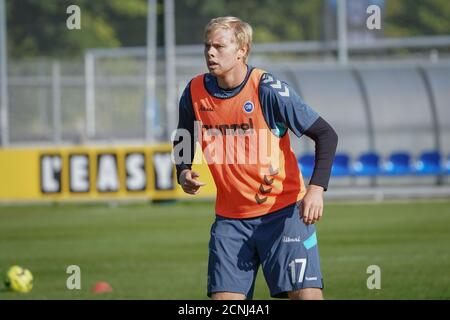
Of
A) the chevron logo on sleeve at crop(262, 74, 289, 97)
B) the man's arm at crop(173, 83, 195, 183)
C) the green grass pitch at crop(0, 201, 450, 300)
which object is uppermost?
the chevron logo on sleeve at crop(262, 74, 289, 97)

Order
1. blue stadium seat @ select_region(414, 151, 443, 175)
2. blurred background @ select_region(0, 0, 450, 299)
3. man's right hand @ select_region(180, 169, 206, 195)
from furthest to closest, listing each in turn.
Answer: blue stadium seat @ select_region(414, 151, 443, 175) → blurred background @ select_region(0, 0, 450, 299) → man's right hand @ select_region(180, 169, 206, 195)

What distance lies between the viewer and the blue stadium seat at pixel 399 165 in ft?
94.0

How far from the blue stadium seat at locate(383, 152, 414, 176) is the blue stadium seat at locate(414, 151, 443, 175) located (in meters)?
0.20

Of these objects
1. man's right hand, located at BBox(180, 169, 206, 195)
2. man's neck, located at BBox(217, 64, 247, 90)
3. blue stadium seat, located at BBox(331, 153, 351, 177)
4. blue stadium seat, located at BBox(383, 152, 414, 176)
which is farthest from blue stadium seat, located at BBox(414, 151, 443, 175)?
man's neck, located at BBox(217, 64, 247, 90)

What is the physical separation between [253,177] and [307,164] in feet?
66.8

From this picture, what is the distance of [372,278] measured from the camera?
43.4ft

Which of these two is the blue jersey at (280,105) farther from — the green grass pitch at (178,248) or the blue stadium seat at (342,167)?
the blue stadium seat at (342,167)

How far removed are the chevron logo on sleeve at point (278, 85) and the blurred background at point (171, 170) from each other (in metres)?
4.84

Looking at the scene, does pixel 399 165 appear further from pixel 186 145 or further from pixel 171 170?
pixel 186 145

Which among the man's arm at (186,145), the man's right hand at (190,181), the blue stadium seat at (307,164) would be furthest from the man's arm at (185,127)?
the blue stadium seat at (307,164)

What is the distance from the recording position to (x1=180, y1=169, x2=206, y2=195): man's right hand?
7.65 m

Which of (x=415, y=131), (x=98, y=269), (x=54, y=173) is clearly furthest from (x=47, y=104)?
(x=98, y=269)

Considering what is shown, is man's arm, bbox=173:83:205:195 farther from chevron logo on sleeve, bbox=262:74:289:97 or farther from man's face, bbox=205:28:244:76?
chevron logo on sleeve, bbox=262:74:289:97
